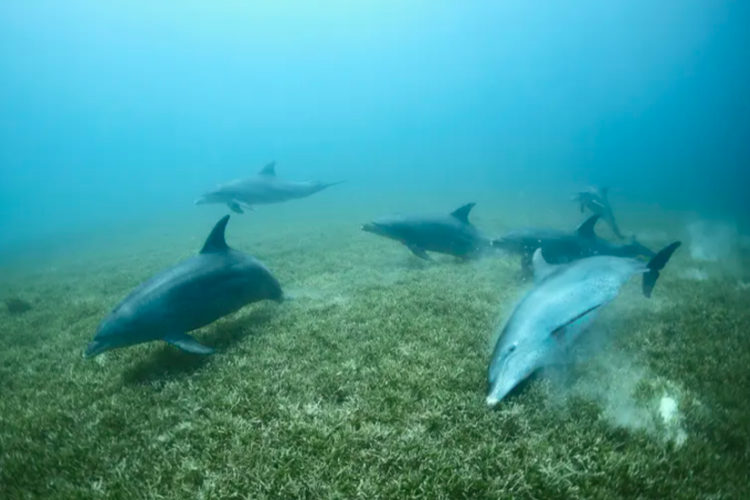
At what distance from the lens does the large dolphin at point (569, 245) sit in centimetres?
989

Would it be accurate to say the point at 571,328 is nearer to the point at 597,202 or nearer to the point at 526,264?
the point at 526,264

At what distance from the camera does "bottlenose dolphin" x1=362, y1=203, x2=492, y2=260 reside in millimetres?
11000

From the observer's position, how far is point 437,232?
36.0 ft

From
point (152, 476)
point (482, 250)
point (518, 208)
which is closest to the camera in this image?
point (152, 476)

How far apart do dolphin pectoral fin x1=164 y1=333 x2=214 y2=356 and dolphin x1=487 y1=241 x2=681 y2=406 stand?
378 cm

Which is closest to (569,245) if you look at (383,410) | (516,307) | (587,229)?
(587,229)

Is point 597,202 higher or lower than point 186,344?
lower

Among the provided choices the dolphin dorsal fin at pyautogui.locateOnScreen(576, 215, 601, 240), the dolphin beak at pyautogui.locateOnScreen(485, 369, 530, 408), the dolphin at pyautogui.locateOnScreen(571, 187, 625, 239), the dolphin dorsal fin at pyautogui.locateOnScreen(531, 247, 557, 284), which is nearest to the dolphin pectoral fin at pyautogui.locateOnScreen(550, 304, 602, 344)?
the dolphin beak at pyautogui.locateOnScreen(485, 369, 530, 408)

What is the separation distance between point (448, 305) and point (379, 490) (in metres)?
4.47

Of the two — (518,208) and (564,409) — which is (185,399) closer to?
(564,409)

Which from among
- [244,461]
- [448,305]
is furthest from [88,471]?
[448,305]

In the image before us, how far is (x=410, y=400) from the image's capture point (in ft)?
14.6

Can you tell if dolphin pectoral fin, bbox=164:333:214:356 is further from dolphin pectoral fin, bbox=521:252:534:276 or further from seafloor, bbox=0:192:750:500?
dolphin pectoral fin, bbox=521:252:534:276

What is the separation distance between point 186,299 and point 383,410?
3.53 meters
